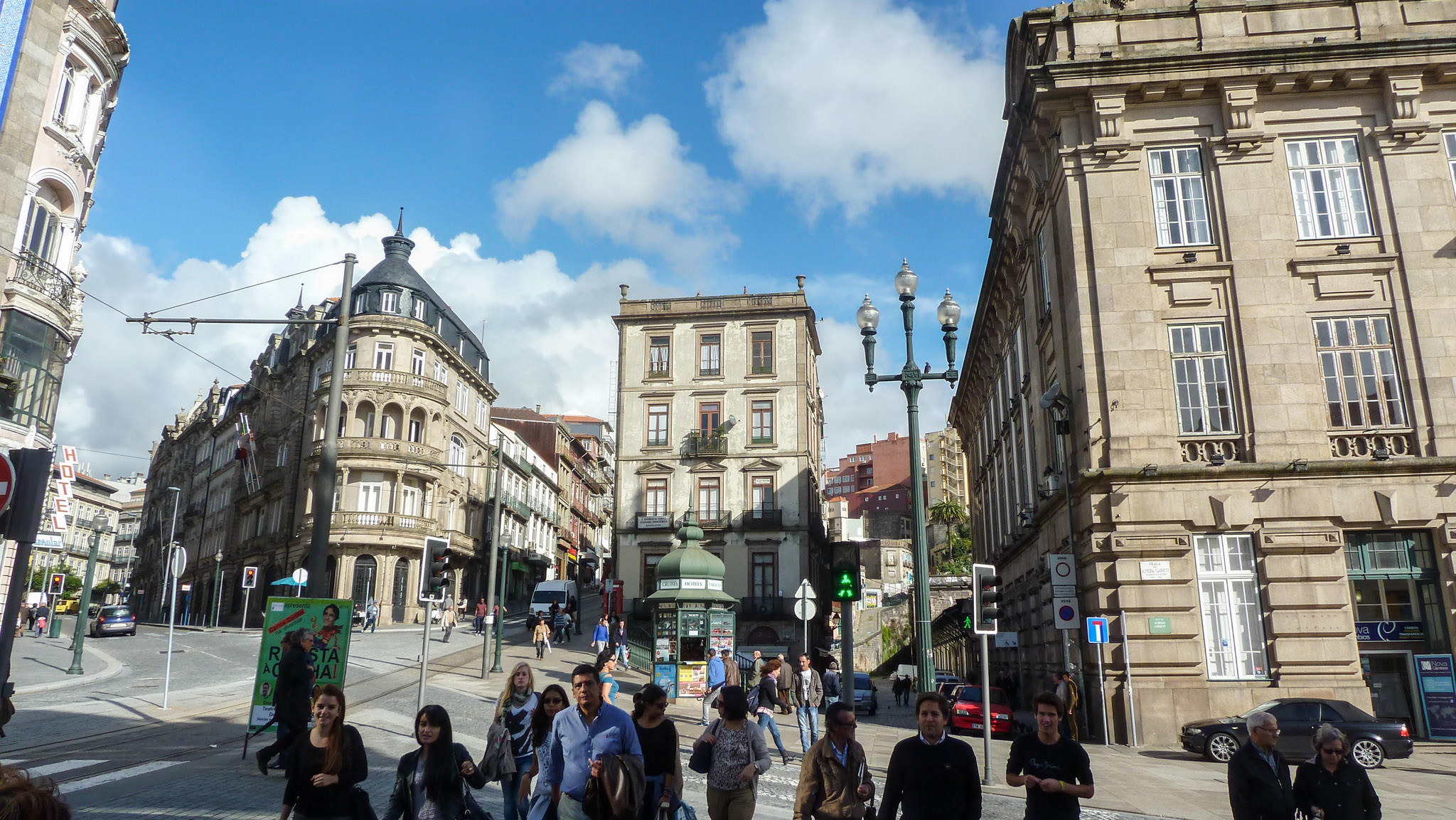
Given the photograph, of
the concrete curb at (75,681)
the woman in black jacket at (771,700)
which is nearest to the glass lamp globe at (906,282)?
the woman in black jacket at (771,700)

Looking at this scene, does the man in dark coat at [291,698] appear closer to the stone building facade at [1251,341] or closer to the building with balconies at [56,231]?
the stone building facade at [1251,341]

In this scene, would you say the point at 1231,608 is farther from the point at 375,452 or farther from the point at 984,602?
the point at 375,452

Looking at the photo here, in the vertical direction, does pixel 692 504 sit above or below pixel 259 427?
below

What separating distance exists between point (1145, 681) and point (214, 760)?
1576 cm

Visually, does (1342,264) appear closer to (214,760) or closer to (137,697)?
(214,760)

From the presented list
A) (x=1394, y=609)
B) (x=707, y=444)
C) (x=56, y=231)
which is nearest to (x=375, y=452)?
(x=707, y=444)

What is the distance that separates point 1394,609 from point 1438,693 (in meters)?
1.64

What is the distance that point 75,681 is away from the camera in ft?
73.5

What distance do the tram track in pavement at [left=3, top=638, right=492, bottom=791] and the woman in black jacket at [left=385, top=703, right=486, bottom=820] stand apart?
453 centimetres

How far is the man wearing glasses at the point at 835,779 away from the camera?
6.14 meters

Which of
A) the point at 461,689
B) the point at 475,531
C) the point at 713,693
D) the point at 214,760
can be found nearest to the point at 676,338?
the point at 475,531

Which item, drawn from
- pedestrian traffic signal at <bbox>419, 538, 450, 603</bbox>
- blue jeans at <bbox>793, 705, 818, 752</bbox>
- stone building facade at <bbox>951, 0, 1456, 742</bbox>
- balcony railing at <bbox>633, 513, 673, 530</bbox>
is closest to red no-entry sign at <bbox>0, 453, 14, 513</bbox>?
pedestrian traffic signal at <bbox>419, 538, 450, 603</bbox>

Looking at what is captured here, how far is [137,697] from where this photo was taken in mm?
19141

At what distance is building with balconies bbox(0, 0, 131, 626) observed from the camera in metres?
22.6
